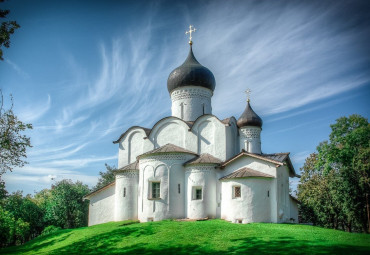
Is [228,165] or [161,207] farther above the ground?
[228,165]

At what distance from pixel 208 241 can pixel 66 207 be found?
71.4 ft

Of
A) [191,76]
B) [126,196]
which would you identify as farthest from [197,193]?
[191,76]

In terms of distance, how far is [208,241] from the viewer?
13.3m

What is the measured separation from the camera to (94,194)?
906 inches

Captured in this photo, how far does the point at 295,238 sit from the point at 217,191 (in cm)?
672

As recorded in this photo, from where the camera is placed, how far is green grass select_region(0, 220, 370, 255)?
39.0ft

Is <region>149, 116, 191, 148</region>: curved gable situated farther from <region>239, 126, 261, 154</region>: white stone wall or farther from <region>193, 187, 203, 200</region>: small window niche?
<region>239, 126, 261, 154</region>: white stone wall

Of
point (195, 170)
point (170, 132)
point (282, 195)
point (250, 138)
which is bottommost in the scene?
point (282, 195)

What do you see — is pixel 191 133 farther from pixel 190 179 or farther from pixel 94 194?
pixel 94 194

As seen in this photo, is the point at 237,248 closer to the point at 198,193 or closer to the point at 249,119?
the point at 198,193

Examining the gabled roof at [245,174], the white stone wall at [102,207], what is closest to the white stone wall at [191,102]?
the gabled roof at [245,174]

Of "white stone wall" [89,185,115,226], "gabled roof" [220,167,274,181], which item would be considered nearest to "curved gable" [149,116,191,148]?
"white stone wall" [89,185,115,226]

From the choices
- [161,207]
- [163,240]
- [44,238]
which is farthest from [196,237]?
[44,238]

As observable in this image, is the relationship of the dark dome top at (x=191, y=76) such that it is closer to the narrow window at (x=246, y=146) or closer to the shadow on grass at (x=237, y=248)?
the narrow window at (x=246, y=146)
